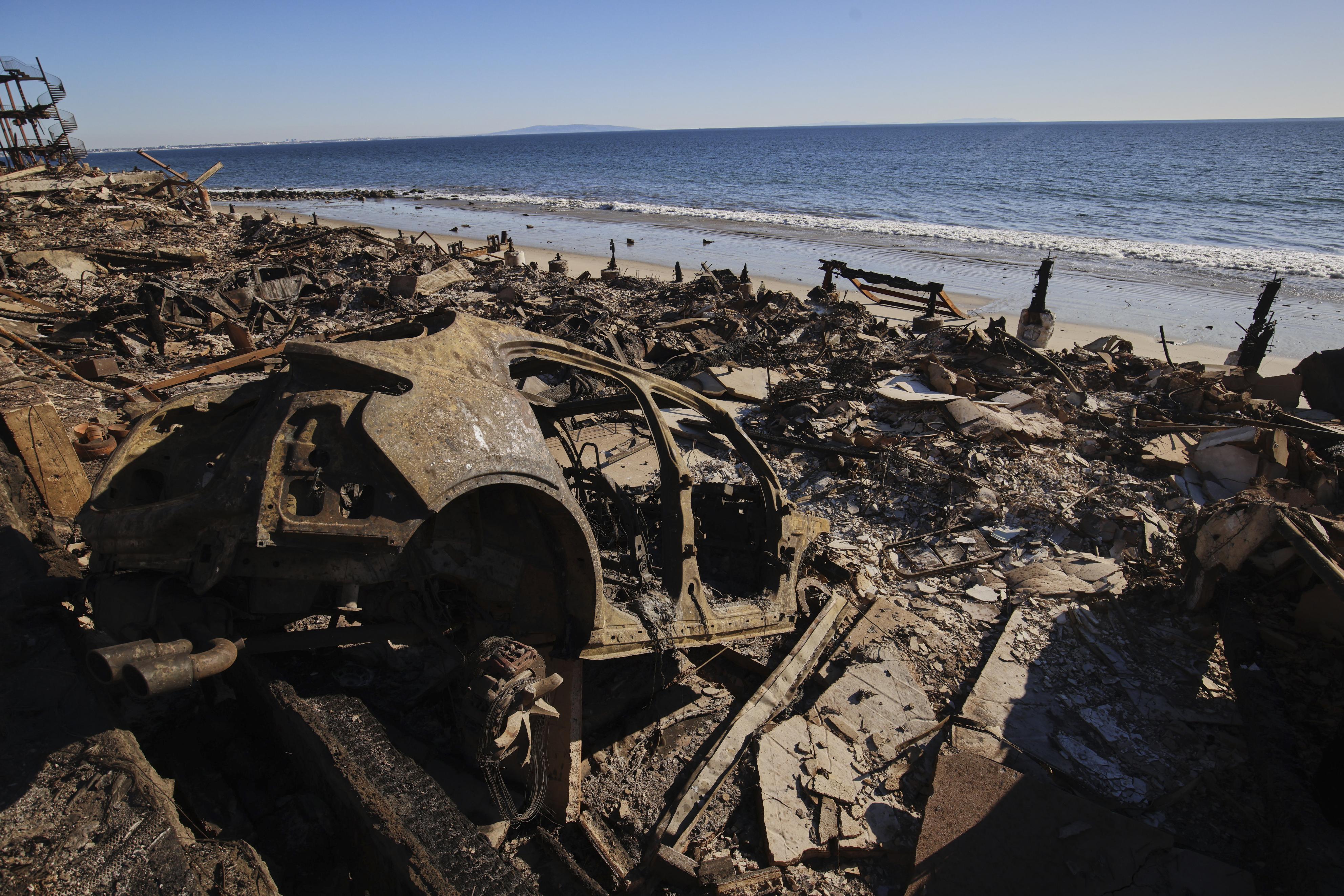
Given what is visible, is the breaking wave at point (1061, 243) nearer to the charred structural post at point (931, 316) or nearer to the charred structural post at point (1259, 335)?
the charred structural post at point (931, 316)

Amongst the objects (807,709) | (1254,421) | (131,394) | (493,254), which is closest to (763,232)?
(493,254)

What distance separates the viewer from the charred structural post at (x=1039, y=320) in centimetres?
1122

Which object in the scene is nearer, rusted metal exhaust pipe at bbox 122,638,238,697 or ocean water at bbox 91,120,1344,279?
rusted metal exhaust pipe at bbox 122,638,238,697

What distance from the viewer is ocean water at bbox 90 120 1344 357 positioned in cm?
1747

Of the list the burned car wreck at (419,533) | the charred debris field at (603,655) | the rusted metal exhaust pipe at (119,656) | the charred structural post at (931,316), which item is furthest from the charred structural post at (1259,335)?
the rusted metal exhaust pipe at (119,656)

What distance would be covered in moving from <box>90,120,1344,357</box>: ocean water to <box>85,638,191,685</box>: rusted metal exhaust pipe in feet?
53.6

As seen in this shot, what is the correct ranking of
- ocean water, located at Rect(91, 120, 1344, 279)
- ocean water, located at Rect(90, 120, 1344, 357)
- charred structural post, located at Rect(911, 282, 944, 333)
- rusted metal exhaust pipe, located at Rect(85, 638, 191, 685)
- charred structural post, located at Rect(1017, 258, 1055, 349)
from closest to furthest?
1. rusted metal exhaust pipe, located at Rect(85, 638, 191, 685)
2. charred structural post, located at Rect(1017, 258, 1055, 349)
3. charred structural post, located at Rect(911, 282, 944, 333)
4. ocean water, located at Rect(90, 120, 1344, 357)
5. ocean water, located at Rect(91, 120, 1344, 279)

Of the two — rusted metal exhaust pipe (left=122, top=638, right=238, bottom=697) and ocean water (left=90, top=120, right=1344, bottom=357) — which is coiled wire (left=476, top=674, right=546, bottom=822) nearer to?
rusted metal exhaust pipe (left=122, top=638, right=238, bottom=697)

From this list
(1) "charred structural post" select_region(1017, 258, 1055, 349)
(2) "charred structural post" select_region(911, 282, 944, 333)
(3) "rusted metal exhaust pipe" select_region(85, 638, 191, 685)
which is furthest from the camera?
(2) "charred structural post" select_region(911, 282, 944, 333)

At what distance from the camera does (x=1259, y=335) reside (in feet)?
32.1

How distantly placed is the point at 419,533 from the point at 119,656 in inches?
44.1

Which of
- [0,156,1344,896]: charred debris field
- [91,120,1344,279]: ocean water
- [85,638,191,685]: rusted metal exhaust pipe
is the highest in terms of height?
[91,120,1344,279]: ocean water

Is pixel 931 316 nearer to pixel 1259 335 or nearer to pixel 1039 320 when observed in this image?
pixel 1039 320

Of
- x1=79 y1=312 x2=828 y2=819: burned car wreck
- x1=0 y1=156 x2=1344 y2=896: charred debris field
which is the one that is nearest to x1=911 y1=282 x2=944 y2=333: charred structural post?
x1=0 y1=156 x2=1344 y2=896: charred debris field
